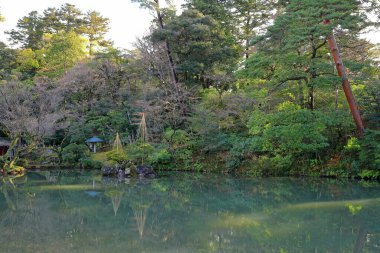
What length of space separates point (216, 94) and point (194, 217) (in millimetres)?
11053

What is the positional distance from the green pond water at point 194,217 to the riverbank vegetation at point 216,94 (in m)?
2.11

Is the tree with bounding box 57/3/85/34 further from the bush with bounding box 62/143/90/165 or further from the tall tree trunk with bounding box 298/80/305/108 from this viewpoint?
the tall tree trunk with bounding box 298/80/305/108

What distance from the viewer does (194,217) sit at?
7.63m

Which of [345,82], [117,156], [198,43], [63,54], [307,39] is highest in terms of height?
[63,54]

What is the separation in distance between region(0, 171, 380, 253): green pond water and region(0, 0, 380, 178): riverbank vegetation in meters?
2.11

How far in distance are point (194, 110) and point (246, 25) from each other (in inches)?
308

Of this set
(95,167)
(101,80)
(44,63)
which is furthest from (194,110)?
(44,63)

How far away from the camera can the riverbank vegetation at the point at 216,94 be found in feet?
41.0

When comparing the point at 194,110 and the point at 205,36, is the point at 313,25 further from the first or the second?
the point at 205,36

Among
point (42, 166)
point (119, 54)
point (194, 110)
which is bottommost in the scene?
point (42, 166)

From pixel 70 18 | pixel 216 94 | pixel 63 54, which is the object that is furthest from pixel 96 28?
pixel 216 94

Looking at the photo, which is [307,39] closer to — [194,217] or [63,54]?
[194,217]

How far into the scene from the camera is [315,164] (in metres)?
14.0

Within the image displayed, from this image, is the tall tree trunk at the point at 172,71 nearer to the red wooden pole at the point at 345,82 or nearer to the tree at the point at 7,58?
the red wooden pole at the point at 345,82
